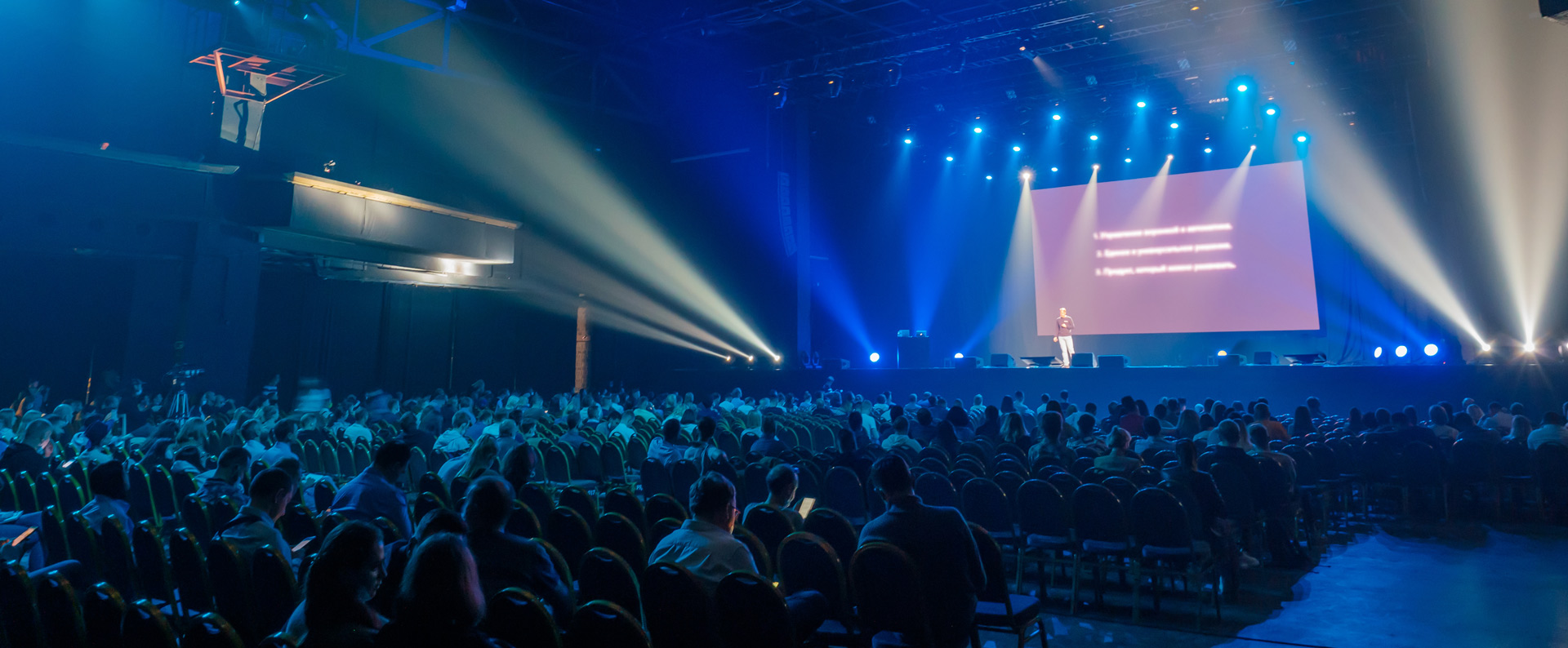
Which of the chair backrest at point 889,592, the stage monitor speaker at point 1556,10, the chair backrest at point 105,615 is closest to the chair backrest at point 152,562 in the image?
the chair backrest at point 105,615

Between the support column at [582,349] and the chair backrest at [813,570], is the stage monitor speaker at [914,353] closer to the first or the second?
the support column at [582,349]

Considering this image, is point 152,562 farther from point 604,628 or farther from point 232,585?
point 604,628

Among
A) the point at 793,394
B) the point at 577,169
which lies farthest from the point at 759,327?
the point at 577,169

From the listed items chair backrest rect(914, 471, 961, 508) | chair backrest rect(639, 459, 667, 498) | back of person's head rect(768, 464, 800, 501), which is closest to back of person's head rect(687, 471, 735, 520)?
back of person's head rect(768, 464, 800, 501)

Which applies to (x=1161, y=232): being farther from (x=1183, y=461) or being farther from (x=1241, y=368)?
(x=1183, y=461)

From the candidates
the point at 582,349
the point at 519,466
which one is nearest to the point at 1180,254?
the point at 582,349

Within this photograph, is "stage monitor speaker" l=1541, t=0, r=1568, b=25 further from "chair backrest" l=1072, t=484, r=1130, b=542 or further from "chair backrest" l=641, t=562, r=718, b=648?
"chair backrest" l=641, t=562, r=718, b=648

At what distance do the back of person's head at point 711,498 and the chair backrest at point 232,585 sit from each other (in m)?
1.90

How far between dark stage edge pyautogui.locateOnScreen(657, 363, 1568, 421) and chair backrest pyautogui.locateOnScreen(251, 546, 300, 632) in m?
13.8

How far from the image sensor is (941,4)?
43.7 ft

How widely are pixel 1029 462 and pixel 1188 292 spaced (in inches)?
487

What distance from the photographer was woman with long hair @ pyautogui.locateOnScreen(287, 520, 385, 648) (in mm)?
2283

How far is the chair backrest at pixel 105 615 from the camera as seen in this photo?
259cm

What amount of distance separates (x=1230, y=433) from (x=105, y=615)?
21.5ft
